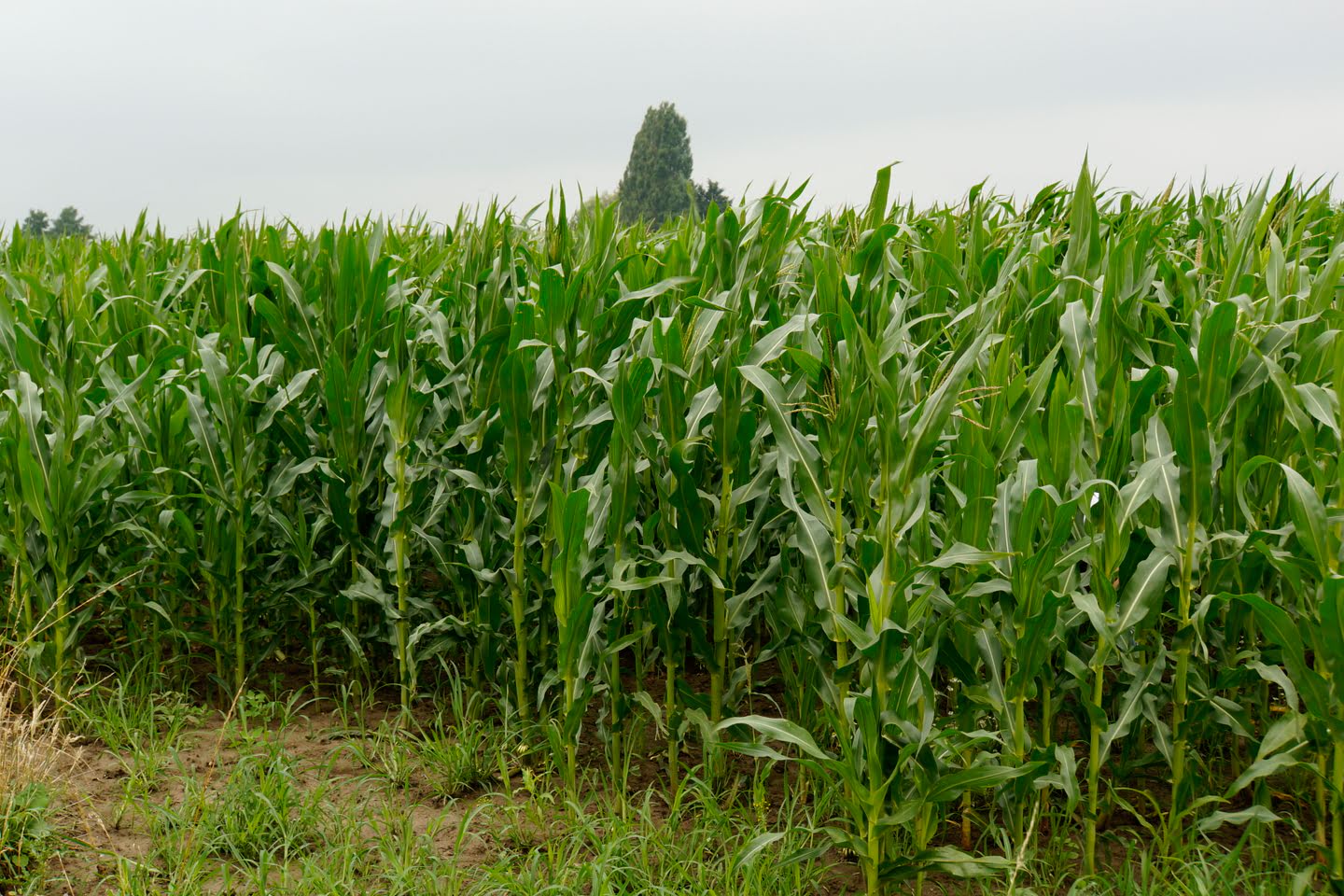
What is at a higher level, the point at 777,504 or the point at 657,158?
the point at 657,158

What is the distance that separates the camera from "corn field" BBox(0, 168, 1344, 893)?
2861 mm

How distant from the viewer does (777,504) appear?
3551mm

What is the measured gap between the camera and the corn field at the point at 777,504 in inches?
113

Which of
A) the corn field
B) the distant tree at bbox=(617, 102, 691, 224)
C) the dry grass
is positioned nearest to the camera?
the corn field

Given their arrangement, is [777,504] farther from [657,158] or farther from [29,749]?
[657,158]

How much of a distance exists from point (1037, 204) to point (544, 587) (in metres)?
3.97

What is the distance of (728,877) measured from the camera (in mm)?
2996

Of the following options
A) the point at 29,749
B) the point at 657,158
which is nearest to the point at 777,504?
the point at 29,749

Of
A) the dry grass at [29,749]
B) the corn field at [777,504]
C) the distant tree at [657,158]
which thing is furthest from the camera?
the distant tree at [657,158]

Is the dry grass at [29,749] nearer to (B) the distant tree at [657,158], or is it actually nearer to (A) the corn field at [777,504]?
(A) the corn field at [777,504]

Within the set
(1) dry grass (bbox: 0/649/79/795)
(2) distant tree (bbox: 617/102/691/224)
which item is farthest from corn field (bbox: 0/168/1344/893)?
(2) distant tree (bbox: 617/102/691/224)

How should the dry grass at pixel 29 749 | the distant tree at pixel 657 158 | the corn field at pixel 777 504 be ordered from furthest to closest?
1. the distant tree at pixel 657 158
2. the dry grass at pixel 29 749
3. the corn field at pixel 777 504

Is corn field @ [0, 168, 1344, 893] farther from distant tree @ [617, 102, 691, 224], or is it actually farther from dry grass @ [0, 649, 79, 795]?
distant tree @ [617, 102, 691, 224]

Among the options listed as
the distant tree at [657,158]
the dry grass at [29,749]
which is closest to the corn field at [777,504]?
the dry grass at [29,749]
